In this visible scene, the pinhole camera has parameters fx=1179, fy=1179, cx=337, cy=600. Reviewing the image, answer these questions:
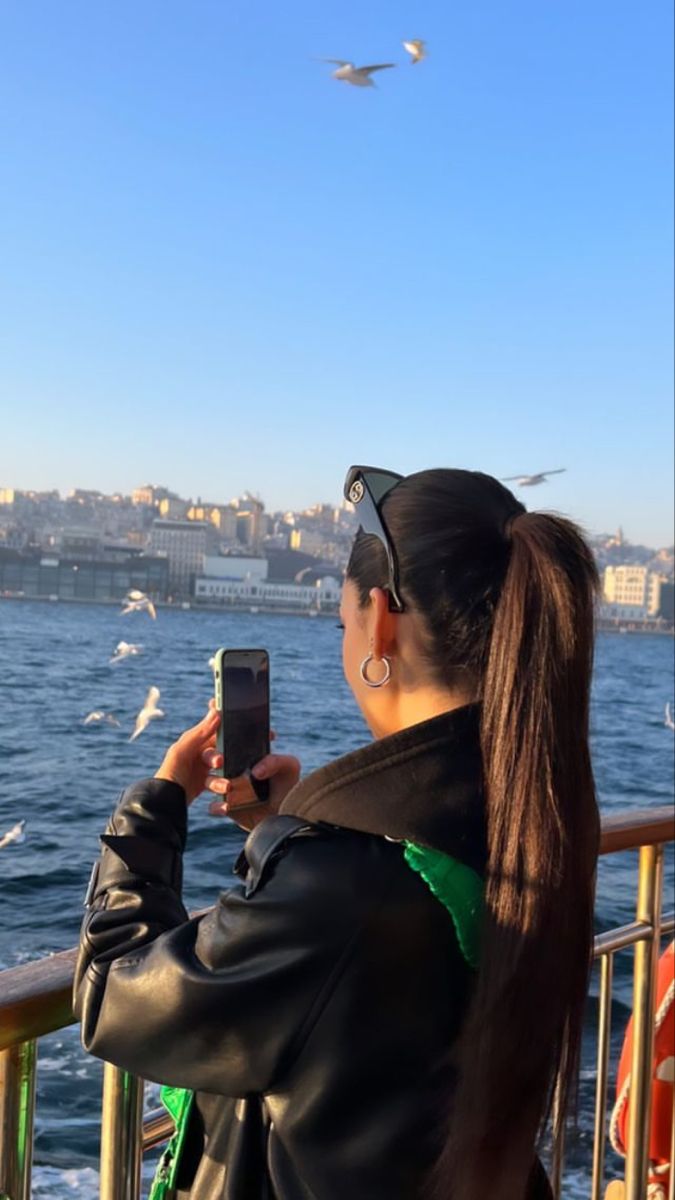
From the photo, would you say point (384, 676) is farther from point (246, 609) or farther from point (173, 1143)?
point (246, 609)

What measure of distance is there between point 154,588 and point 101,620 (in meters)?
12.8

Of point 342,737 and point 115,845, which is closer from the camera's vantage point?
point 115,845

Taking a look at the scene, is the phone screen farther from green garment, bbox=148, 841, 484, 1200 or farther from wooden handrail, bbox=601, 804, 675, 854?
wooden handrail, bbox=601, 804, 675, 854

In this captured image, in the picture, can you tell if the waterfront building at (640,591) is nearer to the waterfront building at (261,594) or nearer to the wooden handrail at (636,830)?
the waterfront building at (261,594)

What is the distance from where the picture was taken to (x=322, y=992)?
2.97 ft

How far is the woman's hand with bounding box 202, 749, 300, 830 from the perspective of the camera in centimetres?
124

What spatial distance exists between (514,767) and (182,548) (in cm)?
4800

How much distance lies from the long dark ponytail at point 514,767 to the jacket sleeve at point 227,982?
0.15m

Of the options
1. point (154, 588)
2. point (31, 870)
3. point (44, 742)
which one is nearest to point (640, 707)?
point (154, 588)

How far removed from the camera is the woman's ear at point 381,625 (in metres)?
1.07

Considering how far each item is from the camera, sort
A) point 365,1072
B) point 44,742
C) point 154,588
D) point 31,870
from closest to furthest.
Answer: point 365,1072
point 31,870
point 44,742
point 154,588

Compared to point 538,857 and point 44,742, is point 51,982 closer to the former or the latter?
point 538,857

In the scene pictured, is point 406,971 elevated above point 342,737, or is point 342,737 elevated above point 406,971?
point 406,971

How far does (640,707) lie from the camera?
40719 mm
